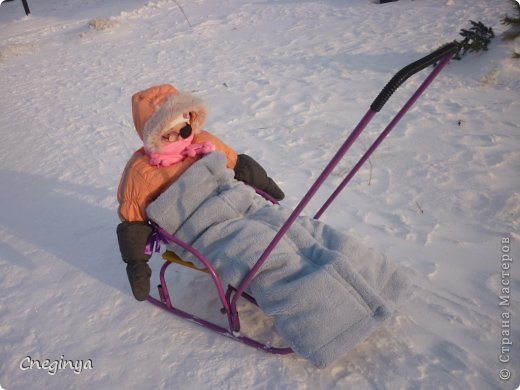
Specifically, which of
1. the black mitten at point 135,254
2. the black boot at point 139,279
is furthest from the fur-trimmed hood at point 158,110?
the black boot at point 139,279

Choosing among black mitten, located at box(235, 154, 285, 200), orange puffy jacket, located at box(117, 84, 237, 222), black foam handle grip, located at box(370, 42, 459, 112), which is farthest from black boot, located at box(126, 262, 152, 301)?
black foam handle grip, located at box(370, 42, 459, 112)

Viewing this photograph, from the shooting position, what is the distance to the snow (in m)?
2.09

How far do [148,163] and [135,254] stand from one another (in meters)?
0.51

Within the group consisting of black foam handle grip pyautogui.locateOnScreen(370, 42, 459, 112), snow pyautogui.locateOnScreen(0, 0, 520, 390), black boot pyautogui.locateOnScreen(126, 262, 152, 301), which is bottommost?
snow pyautogui.locateOnScreen(0, 0, 520, 390)

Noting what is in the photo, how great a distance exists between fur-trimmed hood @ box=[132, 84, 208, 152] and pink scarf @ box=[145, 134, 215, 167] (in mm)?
55

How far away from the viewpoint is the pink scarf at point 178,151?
91.5 inches

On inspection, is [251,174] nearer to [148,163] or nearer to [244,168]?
[244,168]

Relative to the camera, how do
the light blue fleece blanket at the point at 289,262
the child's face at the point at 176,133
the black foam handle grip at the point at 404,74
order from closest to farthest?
the black foam handle grip at the point at 404,74 → the light blue fleece blanket at the point at 289,262 → the child's face at the point at 176,133

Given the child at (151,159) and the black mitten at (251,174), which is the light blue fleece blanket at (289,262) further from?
the black mitten at (251,174)

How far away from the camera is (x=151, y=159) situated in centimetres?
234

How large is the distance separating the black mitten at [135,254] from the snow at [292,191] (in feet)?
1.05

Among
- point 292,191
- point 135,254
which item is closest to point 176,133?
point 135,254

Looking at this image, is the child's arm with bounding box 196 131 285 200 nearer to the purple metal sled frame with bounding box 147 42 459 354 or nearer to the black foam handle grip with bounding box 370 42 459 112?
the purple metal sled frame with bounding box 147 42 459 354

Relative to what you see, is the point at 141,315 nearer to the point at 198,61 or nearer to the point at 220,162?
the point at 220,162
